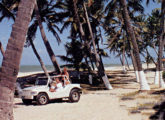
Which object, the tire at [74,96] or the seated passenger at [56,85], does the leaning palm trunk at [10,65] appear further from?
the tire at [74,96]

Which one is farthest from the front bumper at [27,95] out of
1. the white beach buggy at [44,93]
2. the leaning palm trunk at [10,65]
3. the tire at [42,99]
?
the leaning palm trunk at [10,65]

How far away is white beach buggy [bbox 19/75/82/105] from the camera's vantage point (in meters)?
11.4

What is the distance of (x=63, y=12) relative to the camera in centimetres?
2559

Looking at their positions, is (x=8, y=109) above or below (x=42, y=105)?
above

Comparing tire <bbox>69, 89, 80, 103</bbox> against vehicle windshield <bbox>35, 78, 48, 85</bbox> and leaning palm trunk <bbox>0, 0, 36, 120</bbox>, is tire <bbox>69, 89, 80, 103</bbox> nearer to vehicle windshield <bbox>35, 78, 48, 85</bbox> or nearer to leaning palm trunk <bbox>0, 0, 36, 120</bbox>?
vehicle windshield <bbox>35, 78, 48, 85</bbox>

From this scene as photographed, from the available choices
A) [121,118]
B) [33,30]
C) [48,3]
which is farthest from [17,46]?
[33,30]

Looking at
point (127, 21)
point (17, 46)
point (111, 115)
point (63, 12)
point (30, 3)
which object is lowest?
point (111, 115)

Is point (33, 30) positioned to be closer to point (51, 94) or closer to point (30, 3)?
point (51, 94)

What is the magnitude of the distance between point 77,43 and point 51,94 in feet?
63.0

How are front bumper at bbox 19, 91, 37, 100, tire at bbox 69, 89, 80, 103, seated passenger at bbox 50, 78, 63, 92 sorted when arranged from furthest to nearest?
tire at bbox 69, 89, 80, 103
seated passenger at bbox 50, 78, 63, 92
front bumper at bbox 19, 91, 37, 100

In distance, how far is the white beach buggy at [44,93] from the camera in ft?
37.4

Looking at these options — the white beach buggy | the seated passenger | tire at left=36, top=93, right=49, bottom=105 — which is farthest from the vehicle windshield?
tire at left=36, top=93, right=49, bottom=105

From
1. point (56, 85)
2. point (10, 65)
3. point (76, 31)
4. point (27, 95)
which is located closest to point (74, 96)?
point (56, 85)

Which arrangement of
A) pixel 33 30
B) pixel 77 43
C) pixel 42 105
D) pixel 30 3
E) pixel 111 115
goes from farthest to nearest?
pixel 77 43 → pixel 33 30 → pixel 42 105 → pixel 111 115 → pixel 30 3
